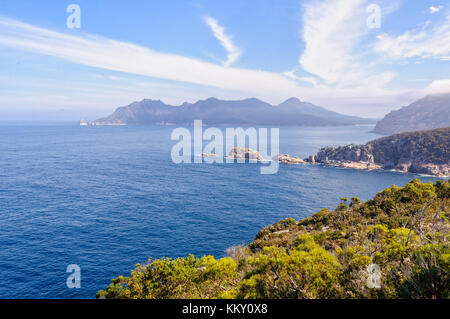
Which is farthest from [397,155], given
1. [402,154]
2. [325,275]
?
[325,275]

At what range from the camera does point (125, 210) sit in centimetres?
5544

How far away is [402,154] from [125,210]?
135447mm

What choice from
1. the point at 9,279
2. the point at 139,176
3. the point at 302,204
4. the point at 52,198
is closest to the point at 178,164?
the point at 139,176

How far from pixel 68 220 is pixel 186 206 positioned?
2493 centimetres

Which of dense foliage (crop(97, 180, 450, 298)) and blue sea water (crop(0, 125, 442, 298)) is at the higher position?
dense foliage (crop(97, 180, 450, 298))

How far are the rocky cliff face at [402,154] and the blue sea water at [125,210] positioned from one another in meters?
16.0

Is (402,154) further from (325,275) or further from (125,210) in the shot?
(325,275)

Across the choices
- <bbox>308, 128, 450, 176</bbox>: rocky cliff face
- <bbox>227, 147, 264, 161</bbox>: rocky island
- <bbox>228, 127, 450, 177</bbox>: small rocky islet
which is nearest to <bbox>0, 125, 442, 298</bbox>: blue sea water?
<bbox>228, 127, 450, 177</bbox>: small rocky islet

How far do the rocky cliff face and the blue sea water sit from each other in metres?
16.0

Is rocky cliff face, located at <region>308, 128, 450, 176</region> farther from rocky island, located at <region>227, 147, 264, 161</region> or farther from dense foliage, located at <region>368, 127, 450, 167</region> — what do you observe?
rocky island, located at <region>227, 147, 264, 161</region>

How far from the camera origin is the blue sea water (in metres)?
36.0

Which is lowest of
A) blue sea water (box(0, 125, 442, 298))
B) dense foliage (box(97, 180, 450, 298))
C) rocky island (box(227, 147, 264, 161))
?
blue sea water (box(0, 125, 442, 298))
